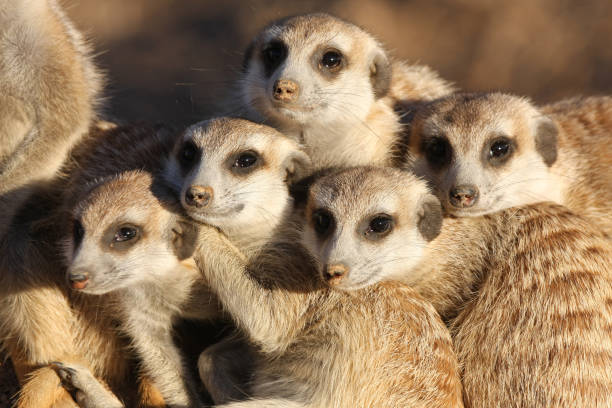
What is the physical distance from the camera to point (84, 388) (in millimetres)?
2391

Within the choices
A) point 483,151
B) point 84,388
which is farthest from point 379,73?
point 84,388

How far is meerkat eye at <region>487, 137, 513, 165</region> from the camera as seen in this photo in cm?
258

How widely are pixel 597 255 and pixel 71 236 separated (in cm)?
140

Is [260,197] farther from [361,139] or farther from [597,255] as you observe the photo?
[597,255]

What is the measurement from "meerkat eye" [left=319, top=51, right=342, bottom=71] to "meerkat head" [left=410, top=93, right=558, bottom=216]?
29cm

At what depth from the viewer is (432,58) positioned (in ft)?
17.5

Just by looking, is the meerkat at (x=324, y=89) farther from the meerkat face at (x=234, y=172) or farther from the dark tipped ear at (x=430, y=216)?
the dark tipped ear at (x=430, y=216)

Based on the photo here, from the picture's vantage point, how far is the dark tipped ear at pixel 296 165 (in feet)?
8.00

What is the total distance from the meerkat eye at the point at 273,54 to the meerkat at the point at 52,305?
1.29 feet

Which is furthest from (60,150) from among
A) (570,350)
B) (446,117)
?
(570,350)

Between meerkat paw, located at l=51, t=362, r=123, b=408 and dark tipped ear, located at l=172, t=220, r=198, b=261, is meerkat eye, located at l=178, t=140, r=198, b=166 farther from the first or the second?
meerkat paw, located at l=51, t=362, r=123, b=408

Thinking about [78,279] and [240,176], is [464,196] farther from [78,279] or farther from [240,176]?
[78,279]

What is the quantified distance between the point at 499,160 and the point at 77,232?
1190 mm

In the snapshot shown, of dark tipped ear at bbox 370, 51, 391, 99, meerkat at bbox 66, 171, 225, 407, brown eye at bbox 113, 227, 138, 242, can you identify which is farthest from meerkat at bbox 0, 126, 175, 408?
dark tipped ear at bbox 370, 51, 391, 99
